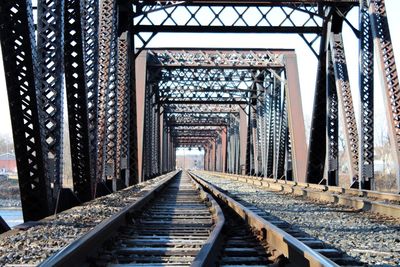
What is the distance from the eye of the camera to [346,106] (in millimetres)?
14156

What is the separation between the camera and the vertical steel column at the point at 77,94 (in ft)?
30.9

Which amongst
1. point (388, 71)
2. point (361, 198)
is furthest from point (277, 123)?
point (361, 198)

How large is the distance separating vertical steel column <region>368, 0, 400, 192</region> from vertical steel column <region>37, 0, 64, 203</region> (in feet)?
20.4

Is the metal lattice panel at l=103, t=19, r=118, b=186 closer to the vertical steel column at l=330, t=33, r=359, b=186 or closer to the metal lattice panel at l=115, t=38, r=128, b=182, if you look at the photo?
the metal lattice panel at l=115, t=38, r=128, b=182

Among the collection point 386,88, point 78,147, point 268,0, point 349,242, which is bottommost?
point 349,242

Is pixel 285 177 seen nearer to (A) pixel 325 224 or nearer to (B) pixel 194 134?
(A) pixel 325 224

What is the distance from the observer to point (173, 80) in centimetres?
3484

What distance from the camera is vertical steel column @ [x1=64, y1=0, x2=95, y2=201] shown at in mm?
9406

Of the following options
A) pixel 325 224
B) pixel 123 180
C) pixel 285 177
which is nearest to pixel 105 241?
pixel 325 224

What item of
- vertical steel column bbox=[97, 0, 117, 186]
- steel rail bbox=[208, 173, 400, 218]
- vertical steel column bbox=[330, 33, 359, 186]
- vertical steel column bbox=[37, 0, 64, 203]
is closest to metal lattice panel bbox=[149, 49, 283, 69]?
vertical steel column bbox=[330, 33, 359, 186]

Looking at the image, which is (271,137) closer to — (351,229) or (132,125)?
(132,125)

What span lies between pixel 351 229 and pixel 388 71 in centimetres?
626

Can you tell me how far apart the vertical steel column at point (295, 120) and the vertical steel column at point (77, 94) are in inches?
424

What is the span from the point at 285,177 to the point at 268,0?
7.76 metres
